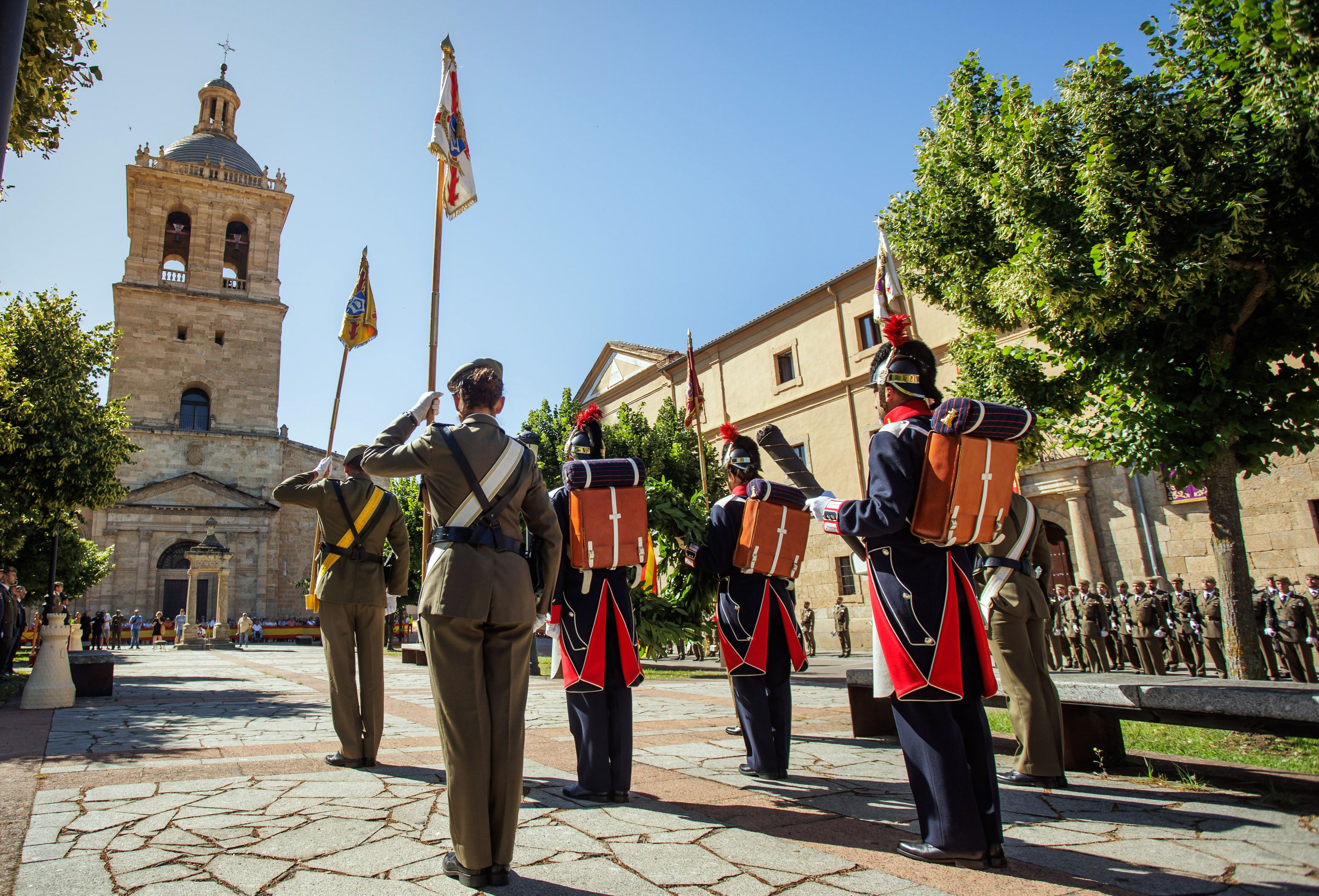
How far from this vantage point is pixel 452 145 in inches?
398

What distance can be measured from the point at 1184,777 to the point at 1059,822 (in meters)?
1.34

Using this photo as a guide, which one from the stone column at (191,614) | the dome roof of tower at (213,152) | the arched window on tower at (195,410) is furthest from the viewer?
the dome roof of tower at (213,152)

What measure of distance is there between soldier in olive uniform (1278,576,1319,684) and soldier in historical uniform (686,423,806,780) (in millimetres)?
10499

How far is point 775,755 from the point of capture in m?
4.25

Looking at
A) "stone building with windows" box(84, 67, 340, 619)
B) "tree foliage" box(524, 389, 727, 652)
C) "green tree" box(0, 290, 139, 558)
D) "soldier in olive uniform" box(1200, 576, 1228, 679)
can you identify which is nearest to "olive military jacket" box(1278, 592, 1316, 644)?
"soldier in olive uniform" box(1200, 576, 1228, 679)

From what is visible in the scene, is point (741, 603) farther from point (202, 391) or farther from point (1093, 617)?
point (202, 391)

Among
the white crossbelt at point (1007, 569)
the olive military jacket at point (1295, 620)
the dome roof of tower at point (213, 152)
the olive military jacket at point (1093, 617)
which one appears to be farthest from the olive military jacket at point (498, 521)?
the dome roof of tower at point (213, 152)

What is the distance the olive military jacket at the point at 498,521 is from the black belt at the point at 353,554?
1.83 metres

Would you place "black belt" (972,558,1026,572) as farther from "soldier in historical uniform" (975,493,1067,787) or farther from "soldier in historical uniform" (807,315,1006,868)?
"soldier in historical uniform" (807,315,1006,868)

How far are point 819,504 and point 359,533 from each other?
10.5 ft

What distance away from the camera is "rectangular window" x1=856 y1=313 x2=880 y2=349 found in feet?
75.8

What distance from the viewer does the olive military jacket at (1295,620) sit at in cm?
1091

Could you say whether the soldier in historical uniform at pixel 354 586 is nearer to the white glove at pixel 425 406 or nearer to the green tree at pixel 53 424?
the white glove at pixel 425 406

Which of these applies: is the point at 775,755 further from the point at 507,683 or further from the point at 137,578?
the point at 137,578
